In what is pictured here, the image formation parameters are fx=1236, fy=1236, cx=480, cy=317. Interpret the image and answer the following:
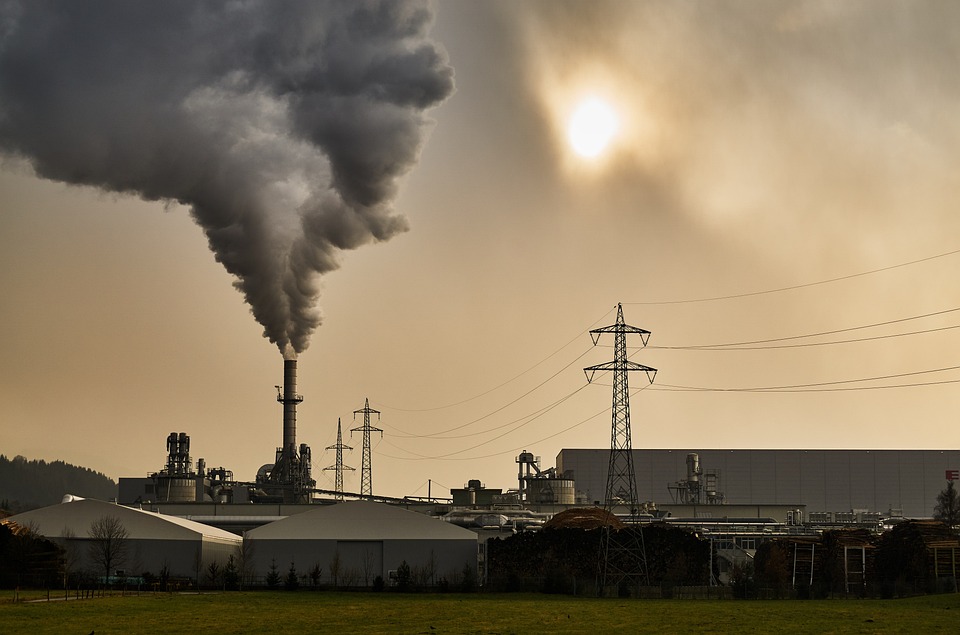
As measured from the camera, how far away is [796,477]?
139375mm

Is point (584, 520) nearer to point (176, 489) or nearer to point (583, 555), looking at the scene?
point (583, 555)

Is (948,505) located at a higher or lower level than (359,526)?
higher

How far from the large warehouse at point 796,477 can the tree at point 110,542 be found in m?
71.5

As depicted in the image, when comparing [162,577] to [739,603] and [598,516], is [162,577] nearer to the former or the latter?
[598,516]

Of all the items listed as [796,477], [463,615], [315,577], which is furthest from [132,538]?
[796,477]

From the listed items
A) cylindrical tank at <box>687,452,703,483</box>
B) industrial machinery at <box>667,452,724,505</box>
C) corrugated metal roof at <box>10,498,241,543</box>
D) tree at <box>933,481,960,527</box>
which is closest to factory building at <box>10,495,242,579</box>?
corrugated metal roof at <box>10,498,241,543</box>

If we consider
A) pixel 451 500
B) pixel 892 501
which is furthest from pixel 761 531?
pixel 892 501

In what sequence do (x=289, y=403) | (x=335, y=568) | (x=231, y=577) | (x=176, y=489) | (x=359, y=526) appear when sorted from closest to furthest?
(x=231, y=577)
(x=335, y=568)
(x=359, y=526)
(x=289, y=403)
(x=176, y=489)

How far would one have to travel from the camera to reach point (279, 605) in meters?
55.6

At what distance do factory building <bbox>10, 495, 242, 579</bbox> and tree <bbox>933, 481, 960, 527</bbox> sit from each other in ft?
226

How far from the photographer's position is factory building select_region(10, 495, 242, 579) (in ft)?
246

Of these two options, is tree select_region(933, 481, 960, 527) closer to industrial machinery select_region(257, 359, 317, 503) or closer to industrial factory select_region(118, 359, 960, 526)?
→ industrial factory select_region(118, 359, 960, 526)

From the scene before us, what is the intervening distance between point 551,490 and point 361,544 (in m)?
41.3

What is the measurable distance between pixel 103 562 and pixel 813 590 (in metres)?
40.8
